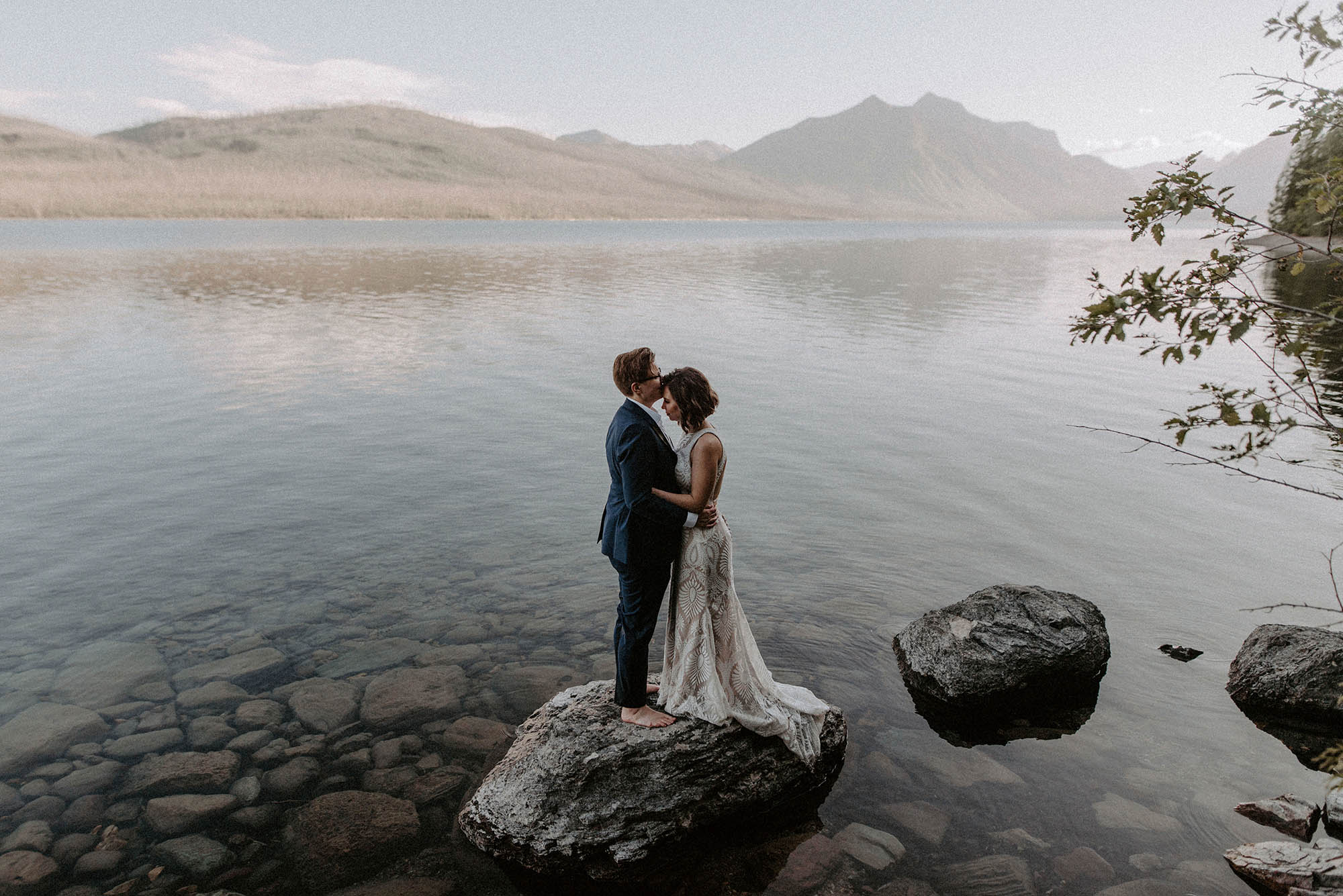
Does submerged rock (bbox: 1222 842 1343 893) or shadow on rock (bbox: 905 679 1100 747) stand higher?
submerged rock (bbox: 1222 842 1343 893)

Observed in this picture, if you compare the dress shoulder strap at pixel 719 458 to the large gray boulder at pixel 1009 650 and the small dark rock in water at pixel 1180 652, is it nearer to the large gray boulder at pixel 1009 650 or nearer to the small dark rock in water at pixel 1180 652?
the large gray boulder at pixel 1009 650

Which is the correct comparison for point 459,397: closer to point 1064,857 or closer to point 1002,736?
point 1002,736

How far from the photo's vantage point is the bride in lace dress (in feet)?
19.5

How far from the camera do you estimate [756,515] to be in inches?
564

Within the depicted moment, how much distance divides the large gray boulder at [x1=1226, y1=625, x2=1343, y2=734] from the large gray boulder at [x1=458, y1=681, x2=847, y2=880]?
555 centimetres

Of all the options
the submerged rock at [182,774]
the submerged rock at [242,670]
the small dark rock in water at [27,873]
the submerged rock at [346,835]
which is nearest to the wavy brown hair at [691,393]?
the submerged rock at [346,835]

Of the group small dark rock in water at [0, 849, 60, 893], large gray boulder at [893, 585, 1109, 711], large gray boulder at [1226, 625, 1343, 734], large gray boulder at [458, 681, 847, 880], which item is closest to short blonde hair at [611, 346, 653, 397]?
large gray boulder at [458, 681, 847, 880]

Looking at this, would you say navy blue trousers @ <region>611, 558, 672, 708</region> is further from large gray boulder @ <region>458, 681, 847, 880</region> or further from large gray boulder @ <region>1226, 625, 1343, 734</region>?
large gray boulder @ <region>1226, 625, 1343, 734</region>

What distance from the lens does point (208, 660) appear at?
9.21m

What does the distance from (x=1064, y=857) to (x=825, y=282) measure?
5399 cm

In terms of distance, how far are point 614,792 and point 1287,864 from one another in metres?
5.15

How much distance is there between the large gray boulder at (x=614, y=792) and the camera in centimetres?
627

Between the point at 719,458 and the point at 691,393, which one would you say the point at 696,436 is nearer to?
the point at 719,458

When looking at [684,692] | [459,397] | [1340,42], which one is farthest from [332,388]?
[1340,42]
